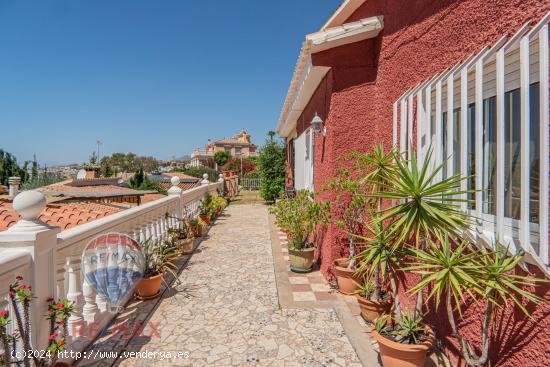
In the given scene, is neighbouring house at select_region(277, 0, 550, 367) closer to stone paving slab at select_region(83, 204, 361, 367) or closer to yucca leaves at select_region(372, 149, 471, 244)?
yucca leaves at select_region(372, 149, 471, 244)

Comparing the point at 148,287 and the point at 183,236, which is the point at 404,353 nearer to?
the point at 148,287

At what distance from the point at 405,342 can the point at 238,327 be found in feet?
6.97

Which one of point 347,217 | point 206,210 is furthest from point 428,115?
point 206,210

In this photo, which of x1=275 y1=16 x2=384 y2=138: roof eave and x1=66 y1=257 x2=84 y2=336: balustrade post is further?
x1=275 y1=16 x2=384 y2=138: roof eave

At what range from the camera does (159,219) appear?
652cm

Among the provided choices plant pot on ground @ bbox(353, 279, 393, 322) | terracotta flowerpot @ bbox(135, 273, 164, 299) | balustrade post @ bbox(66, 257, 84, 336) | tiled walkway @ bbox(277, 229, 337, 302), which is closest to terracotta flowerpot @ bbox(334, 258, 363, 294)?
tiled walkway @ bbox(277, 229, 337, 302)

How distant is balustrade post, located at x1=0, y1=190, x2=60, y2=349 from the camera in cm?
257

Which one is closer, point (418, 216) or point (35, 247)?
point (418, 216)

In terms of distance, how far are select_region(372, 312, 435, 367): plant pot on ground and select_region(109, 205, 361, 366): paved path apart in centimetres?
50

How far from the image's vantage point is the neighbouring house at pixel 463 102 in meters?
2.00

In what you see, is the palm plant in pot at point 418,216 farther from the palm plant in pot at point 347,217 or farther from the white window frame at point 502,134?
the palm plant in pot at point 347,217

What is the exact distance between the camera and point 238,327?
12.6 feet

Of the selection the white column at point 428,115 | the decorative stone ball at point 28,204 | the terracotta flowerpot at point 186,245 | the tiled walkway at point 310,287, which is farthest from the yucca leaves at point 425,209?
the terracotta flowerpot at point 186,245

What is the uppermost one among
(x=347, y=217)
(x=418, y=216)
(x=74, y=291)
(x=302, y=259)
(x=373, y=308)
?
(x=418, y=216)
